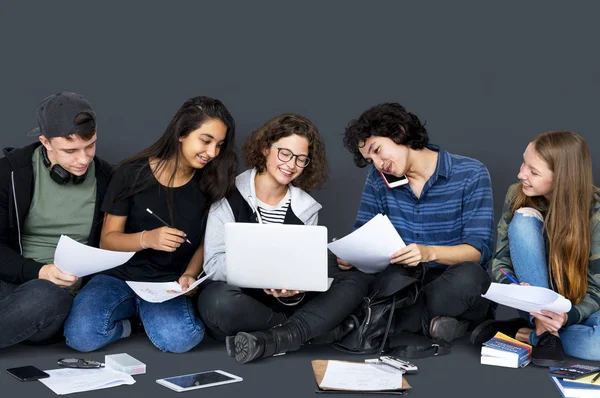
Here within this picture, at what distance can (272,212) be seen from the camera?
144 inches

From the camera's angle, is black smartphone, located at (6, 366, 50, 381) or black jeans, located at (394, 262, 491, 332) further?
black jeans, located at (394, 262, 491, 332)

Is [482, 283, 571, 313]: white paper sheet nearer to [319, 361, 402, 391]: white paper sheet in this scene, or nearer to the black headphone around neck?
[319, 361, 402, 391]: white paper sheet

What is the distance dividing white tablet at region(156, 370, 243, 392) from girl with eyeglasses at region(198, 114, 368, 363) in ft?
0.60

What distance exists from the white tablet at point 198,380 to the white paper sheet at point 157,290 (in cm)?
38

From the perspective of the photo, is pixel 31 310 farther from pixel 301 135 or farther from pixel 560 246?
pixel 560 246

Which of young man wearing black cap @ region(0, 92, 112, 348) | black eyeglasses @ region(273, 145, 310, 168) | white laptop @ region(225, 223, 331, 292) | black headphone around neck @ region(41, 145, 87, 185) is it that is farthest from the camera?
black eyeglasses @ region(273, 145, 310, 168)

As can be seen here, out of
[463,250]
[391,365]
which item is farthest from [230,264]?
[463,250]

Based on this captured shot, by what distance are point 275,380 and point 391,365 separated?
0.51m

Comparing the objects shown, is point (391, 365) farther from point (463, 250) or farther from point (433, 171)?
point (433, 171)

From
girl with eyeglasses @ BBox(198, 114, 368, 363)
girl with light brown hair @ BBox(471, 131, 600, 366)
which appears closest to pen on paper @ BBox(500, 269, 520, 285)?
girl with light brown hair @ BBox(471, 131, 600, 366)

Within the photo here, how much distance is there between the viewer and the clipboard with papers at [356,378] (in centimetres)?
280

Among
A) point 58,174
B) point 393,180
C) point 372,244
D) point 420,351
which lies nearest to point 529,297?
point 420,351

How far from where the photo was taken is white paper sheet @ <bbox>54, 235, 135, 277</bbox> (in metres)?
2.91

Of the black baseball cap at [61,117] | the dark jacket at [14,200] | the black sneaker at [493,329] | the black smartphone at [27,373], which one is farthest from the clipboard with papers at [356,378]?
the black baseball cap at [61,117]
